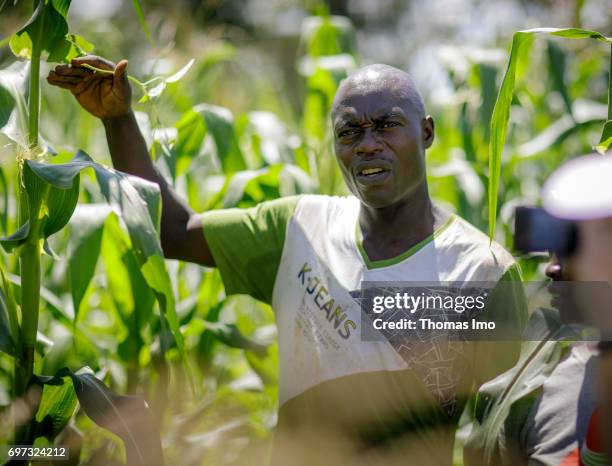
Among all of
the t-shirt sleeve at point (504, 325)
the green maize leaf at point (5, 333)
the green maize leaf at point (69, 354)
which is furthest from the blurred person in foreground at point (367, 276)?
the green maize leaf at point (69, 354)

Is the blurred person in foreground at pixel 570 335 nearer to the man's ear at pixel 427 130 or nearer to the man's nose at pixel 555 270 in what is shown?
the man's nose at pixel 555 270

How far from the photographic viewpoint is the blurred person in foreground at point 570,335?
106 centimetres

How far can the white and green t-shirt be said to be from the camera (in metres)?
1.38

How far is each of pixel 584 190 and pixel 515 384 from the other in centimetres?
32

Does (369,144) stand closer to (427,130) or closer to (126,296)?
(427,130)

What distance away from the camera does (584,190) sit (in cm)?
108

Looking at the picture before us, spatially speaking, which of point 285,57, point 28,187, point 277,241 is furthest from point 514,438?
point 285,57

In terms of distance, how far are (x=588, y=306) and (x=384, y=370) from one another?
0.42 metres

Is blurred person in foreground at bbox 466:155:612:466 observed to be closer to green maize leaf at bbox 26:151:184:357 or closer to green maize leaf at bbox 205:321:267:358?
green maize leaf at bbox 26:151:184:357

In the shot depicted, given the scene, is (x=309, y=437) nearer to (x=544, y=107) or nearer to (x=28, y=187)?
(x=28, y=187)

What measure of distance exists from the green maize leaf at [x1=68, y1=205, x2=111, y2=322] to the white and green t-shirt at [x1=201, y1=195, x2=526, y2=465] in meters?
0.21

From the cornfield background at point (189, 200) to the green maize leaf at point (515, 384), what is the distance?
0.18 metres

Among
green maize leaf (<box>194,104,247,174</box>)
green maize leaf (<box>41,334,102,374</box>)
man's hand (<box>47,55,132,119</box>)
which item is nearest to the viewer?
man's hand (<box>47,55,132,119</box>)

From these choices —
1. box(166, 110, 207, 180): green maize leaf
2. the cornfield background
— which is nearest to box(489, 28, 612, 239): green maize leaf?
the cornfield background
